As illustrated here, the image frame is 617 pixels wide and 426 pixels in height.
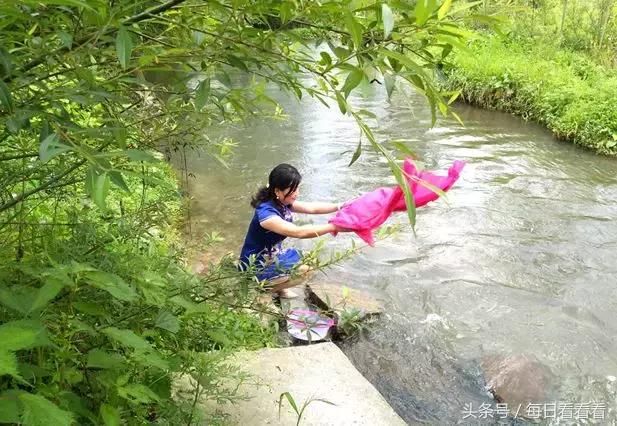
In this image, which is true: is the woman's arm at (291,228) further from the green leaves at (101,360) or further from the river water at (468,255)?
the green leaves at (101,360)

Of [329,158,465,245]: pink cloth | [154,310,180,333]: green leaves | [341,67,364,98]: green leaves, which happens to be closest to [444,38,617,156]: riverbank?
[329,158,465,245]: pink cloth

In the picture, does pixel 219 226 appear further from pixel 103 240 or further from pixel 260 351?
pixel 103 240

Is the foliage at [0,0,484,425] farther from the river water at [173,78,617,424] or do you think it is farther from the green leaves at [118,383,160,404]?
the river water at [173,78,617,424]

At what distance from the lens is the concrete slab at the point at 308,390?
2258 mm

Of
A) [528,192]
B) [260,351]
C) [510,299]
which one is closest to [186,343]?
[260,351]

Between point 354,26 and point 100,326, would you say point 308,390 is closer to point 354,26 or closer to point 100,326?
point 100,326

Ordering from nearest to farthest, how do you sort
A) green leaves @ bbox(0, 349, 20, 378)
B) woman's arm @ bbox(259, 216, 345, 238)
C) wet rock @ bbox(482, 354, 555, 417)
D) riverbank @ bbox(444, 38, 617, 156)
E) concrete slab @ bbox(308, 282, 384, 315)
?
1. green leaves @ bbox(0, 349, 20, 378)
2. wet rock @ bbox(482, 354, 555, 417)
3. woman's arm @ bbox(259, 216, 345, 238)
4. concrete slab @ bbox(308, 282, 384, 315)
5. riverbank @ bbox(444, 38, 617, 156)

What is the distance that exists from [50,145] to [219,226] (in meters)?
4.88

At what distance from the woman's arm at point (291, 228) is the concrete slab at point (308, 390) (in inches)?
35.5

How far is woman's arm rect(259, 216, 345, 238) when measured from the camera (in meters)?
3.59

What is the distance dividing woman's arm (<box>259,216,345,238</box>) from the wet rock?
136 centimetres

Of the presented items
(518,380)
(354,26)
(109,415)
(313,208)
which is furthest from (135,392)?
(313,208)

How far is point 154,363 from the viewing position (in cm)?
127

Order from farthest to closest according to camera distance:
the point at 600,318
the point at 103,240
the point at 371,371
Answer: the point at 600,318 → the point at 371,371 → the point at 103,240
